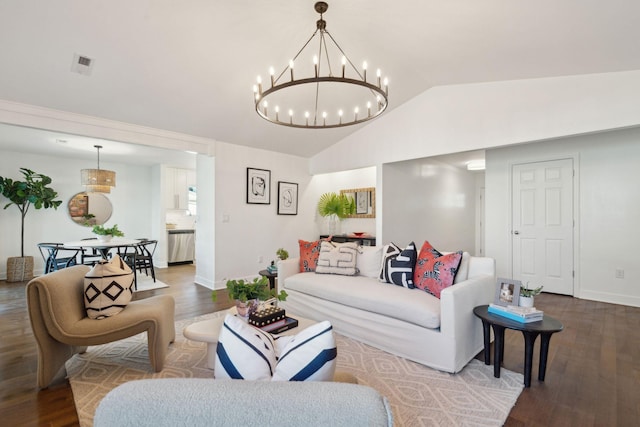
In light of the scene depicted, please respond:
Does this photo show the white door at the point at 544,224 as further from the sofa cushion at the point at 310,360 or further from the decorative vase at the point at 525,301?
the sofa cushion at the point at 310,360

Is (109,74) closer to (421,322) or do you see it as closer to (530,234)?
(421,322)

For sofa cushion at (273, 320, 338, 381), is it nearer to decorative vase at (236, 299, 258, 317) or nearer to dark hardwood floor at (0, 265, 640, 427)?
decorative vase at (236, 299, 258, 317)

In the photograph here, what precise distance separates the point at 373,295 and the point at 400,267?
428mm

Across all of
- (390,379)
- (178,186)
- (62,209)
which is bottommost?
(390,379)

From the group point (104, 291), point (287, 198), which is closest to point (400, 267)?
point (104, 291)

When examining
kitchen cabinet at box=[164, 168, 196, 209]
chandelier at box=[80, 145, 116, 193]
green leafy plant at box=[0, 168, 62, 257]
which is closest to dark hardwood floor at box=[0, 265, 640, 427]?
chandelier at box=[80, 145, 116, 193]

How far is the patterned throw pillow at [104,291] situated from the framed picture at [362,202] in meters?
4.62

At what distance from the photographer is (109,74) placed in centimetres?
312

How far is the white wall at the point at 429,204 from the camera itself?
5.30m

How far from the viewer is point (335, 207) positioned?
20.5 ft

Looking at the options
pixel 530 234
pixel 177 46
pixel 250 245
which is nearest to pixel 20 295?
pixel 250 245

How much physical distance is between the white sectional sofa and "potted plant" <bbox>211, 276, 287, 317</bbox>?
34.9 inches

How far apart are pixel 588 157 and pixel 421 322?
3933 millimetres

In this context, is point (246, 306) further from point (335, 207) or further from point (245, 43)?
point (335, 207)
